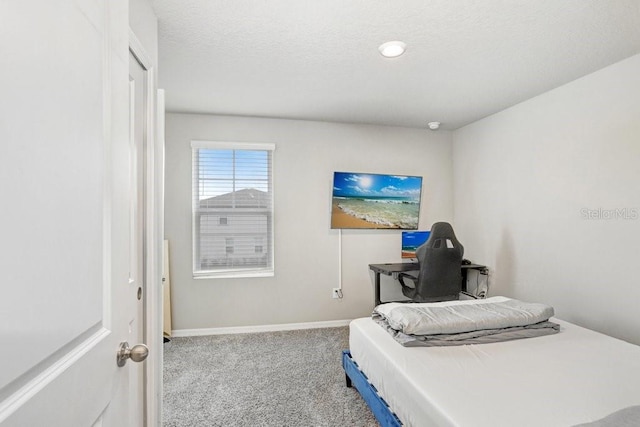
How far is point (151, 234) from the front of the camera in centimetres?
180

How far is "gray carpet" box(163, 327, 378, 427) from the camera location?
2.23m

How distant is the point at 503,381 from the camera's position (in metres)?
1.58

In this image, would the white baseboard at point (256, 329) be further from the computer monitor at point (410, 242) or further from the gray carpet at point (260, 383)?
the computer monitor at point (410, 242)

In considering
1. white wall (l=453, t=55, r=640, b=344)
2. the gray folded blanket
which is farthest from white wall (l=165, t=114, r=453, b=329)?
the gray folded blanket

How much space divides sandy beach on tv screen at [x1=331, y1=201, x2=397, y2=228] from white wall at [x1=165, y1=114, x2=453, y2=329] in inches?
3.2

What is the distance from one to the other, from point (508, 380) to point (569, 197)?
2.04m

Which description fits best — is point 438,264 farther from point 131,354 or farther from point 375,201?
point 131,354

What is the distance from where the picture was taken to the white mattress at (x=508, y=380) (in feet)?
4.43

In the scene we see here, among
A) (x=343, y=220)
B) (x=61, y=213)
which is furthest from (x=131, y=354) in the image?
(x=343, y=220)

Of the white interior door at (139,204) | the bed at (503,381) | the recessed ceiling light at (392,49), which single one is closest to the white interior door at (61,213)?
the white interior door at (139,204)

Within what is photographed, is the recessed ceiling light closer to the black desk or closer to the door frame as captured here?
the door frame

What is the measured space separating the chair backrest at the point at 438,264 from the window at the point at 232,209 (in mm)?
1737

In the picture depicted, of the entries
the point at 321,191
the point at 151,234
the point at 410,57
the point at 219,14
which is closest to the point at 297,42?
the point at 219,14

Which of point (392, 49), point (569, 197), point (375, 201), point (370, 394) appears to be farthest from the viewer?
point (375, 201)
